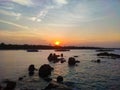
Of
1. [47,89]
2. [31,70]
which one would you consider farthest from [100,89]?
[31,70]

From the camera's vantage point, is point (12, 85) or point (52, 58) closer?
point (12, 85)

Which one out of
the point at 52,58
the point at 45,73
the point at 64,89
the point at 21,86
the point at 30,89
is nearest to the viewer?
the point at 64,89

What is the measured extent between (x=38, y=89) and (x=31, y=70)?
23.0m

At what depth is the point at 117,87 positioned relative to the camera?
3450 cm

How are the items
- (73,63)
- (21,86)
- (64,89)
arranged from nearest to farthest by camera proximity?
1. (64,89)
2. (21,86)
3. (73,63)

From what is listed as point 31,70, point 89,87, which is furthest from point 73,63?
point 89,87

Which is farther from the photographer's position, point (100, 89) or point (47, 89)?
point (100, 89)

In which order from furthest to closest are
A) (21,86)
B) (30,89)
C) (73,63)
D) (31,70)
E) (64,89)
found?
1. (73,63)
2. (31,70)
3. (21,86)
4. (30,89)
5. (64,89)

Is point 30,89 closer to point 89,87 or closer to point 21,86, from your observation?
point 21,86

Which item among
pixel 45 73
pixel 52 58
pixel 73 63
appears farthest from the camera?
pixel 52 58

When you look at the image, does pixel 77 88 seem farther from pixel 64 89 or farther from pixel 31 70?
pixel 31 70

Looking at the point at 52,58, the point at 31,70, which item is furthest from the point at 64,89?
the point at 52,58

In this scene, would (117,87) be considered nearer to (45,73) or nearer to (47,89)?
(47,89)

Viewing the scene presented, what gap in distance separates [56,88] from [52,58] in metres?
71.7
